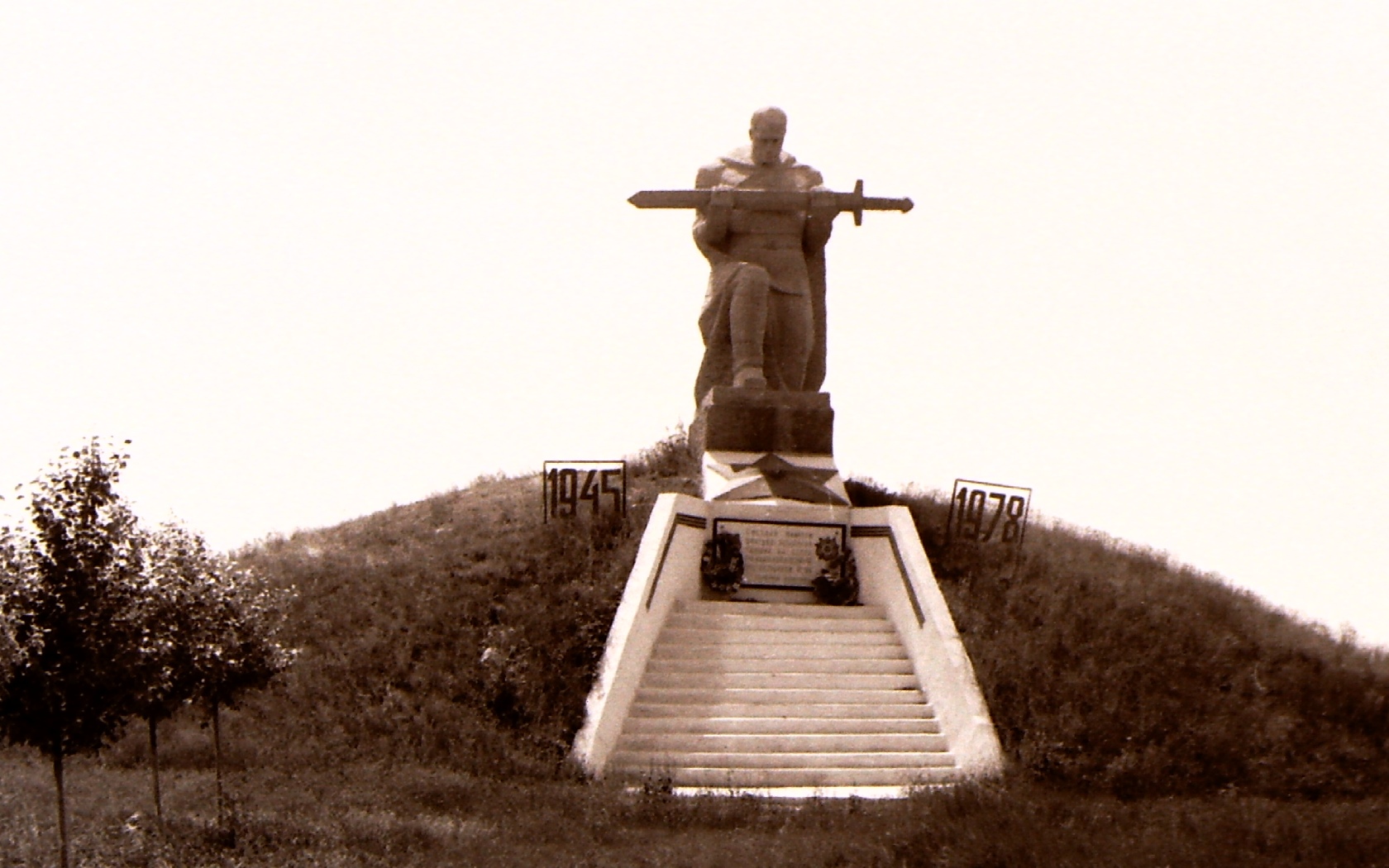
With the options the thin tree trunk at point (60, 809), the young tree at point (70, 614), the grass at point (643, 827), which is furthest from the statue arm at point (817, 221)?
the thin tree trunk at point (60, 809)

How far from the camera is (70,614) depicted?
9211 millimetres

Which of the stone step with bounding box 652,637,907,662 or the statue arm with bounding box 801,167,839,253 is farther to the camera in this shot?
the statue arm with bounding box 801,167,839,253

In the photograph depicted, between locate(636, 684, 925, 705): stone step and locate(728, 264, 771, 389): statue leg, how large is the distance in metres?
4.62

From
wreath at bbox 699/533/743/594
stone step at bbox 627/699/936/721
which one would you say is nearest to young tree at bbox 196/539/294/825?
stone step at bbox 627/699/936/721

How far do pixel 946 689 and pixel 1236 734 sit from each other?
256 centimetres

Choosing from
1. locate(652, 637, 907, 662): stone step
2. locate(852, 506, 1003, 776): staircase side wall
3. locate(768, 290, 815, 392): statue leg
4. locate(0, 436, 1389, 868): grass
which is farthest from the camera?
locate(768, 290, 815, 392): statue leg

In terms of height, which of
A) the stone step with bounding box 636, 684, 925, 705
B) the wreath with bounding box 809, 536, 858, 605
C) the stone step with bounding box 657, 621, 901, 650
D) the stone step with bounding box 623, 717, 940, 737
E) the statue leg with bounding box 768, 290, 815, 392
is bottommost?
the stone step with bounding box 623, 717, 940, 737

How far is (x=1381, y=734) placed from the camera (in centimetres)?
1368

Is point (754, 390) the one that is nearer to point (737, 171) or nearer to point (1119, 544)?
point (737, 171)

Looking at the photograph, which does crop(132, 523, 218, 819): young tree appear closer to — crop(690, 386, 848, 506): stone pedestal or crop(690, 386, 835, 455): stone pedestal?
crop(690, 386, 848, 506): stone pedestal

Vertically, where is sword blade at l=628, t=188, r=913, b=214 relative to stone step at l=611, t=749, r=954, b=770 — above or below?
above

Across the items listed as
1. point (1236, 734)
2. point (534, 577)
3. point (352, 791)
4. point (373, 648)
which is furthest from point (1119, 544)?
point (352, 791)

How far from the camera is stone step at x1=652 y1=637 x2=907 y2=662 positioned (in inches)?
573

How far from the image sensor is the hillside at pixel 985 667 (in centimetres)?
1284
